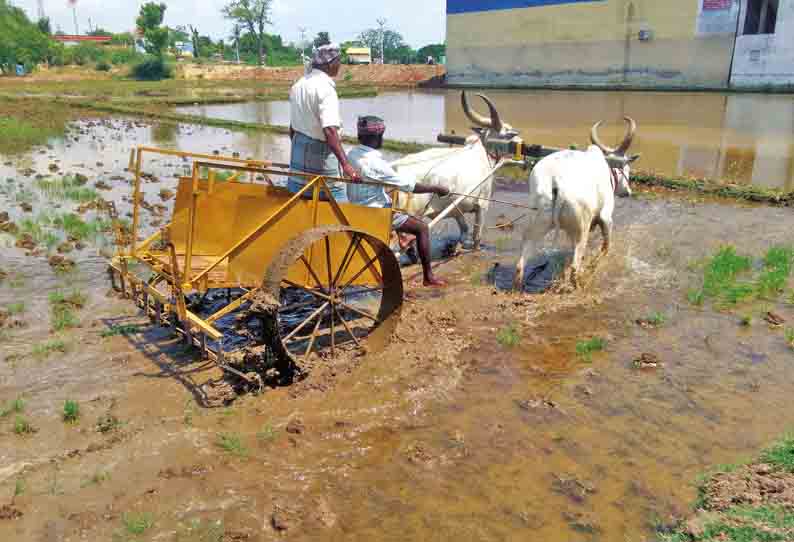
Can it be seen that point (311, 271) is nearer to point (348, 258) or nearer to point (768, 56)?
point (348, 258)

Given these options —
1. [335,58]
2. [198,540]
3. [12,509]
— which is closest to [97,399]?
[12,509]

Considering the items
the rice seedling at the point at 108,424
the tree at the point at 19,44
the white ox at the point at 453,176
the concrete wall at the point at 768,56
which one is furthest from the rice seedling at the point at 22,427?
the tree at the point at 19,44

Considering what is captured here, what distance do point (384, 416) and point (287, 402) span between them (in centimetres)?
62

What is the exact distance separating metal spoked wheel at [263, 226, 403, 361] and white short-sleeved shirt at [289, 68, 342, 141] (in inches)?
31.8

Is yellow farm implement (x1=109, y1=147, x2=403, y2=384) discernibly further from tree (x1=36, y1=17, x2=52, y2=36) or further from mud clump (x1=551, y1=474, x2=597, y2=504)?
tree (x1=36, y1=17, x2=52, y2=36)

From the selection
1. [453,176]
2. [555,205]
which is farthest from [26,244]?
[555,205]

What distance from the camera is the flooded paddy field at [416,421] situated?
299 cm

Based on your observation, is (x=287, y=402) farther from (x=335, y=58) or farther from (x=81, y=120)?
(x=81, y=120)

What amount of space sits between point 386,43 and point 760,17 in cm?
7320

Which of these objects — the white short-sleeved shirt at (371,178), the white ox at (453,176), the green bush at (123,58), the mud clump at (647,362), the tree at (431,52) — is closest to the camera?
the mud clump at (647,362)

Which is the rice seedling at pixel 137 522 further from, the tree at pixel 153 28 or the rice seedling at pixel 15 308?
the tree at pixel 153 28

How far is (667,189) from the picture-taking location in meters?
10.3

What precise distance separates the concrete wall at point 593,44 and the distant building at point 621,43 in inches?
2.2

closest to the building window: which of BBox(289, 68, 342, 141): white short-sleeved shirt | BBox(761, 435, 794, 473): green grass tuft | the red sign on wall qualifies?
the red sign on wall
